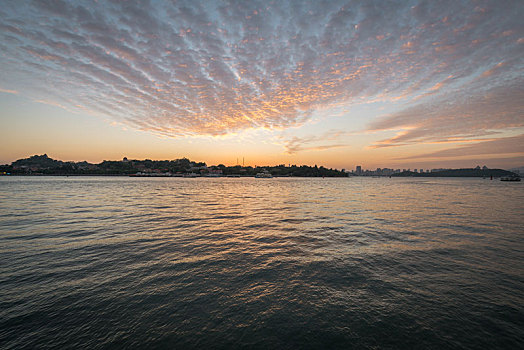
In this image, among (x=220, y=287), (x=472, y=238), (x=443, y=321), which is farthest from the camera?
(x=472, y=238)

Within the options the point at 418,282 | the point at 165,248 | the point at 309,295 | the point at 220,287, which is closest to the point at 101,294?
the point at 220,287

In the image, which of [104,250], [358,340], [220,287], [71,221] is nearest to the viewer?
→ [358,340]

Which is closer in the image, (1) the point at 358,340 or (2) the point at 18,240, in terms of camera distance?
(1) the point at 358,340

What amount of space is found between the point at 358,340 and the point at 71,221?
26872mm

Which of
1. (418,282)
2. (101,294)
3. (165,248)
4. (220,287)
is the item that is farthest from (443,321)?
(165,248)

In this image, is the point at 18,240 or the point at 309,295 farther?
the point at 18,240

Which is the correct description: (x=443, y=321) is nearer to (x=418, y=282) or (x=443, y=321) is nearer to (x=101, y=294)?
(x=418, y=282)

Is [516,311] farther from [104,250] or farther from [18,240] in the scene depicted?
[18,240]

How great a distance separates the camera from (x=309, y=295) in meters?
8.60

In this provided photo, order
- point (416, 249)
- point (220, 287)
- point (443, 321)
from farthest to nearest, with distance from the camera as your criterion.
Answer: point (416, 249)
point (220, 287)
point (443, 321)

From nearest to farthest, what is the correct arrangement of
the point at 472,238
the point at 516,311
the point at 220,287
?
1. the point at 516,311
2. the point at 220,287
3. the point at 472,238

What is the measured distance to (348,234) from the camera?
59.2 feet

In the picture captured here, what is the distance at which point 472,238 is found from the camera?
1719 cm

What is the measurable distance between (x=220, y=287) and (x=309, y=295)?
12.2 feet
